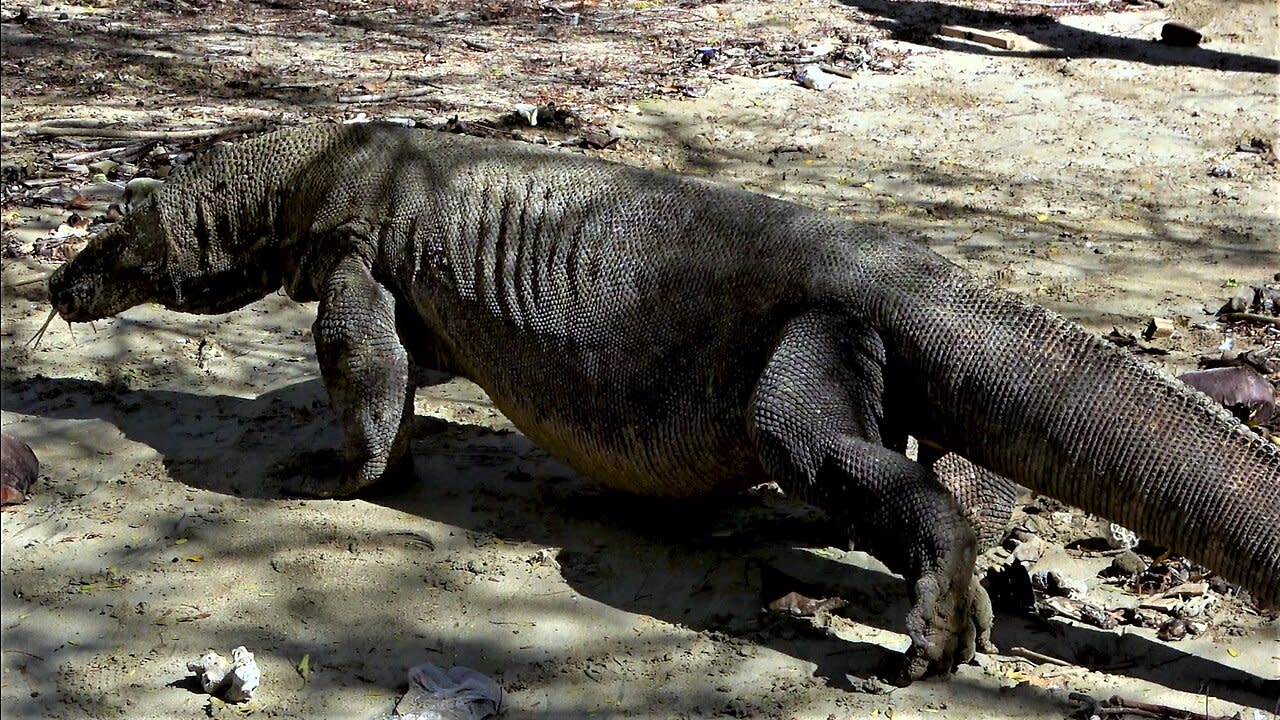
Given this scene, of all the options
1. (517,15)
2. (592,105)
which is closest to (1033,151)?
(592,105)

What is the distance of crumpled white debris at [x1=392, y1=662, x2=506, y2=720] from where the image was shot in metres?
3.77

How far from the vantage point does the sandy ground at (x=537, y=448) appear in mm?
4004

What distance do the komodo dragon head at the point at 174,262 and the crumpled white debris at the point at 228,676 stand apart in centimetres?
205

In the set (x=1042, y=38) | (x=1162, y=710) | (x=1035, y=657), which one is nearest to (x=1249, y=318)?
(x=1035, y=657)

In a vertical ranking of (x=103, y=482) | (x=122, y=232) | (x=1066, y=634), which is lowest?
(x=103, y=482)

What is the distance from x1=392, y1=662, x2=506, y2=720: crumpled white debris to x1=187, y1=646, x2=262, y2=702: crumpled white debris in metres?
0.42

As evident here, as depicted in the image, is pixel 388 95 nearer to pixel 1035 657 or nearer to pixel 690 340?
pixel 690 340

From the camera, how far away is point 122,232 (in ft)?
18.8

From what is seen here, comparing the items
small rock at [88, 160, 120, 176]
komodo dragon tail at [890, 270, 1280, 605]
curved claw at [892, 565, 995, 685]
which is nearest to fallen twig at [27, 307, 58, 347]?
small rock at [88, 160, 120, 176]

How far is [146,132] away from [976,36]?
7.01m

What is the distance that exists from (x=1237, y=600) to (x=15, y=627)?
3.73m

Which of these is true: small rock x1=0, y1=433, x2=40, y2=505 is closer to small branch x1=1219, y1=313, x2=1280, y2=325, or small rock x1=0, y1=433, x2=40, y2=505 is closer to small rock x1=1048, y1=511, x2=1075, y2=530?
small rock x1=1048, y1=511, x2=1075, y2=530

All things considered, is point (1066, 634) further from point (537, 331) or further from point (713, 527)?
Answer: point (537, 331)

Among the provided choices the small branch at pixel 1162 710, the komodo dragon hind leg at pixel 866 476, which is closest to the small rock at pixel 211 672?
the komodo dragon hind leg at pixel 866 476
